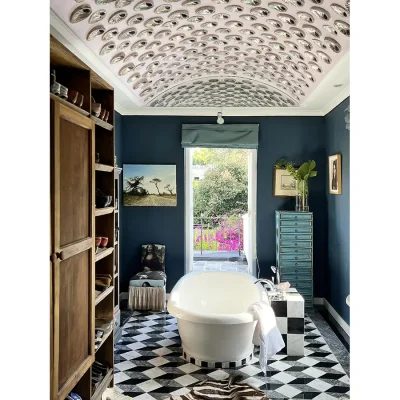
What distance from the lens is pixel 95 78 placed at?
3.07 meters

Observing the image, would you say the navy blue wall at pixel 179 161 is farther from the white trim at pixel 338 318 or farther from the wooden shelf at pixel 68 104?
the wooden shelf at pixel 68 104

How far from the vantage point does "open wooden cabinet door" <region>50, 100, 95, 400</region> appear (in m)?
2.20

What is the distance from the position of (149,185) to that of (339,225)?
2.55 metres

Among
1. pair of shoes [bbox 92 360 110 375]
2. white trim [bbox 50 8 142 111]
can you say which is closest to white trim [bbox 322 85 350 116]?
white trim [bbox 50 8 142 111]

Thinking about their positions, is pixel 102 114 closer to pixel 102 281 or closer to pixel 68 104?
pixel 68 104

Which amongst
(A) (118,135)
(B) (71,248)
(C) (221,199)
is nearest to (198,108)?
(A) (118,135)

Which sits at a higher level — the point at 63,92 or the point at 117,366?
the point at 63,92

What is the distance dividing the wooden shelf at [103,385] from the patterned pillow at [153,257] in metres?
2.82

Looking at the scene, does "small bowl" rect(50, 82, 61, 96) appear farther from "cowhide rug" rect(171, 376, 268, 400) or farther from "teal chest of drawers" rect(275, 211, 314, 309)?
"teal chest of drawers" rect(275, 211, 314, 309)

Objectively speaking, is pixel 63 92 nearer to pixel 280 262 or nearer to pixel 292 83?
pixel 292 83

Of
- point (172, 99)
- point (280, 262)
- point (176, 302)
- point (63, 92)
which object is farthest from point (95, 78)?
point (280, 262)

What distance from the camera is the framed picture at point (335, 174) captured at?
5309mm

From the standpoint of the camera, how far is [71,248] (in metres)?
2.42
